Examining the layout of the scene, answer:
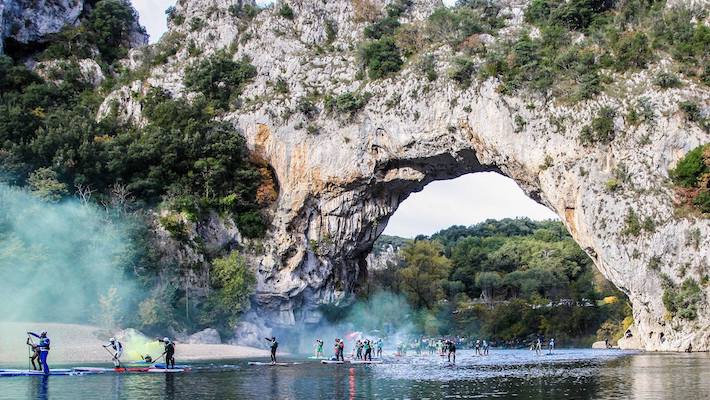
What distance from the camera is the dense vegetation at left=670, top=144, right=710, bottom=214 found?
50.2 m

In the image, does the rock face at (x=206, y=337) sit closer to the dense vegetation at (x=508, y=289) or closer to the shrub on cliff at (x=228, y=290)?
the shrub on cliff at (x=228, y=290)

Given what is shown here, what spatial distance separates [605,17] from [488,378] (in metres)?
42.2

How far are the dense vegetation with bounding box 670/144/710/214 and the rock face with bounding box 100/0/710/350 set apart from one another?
1006 mm

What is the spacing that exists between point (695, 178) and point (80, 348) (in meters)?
41.4

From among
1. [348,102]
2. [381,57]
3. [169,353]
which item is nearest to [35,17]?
[348,102]

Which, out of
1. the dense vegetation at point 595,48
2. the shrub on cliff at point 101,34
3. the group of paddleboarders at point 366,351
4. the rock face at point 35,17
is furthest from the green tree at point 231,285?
the rock face at point 35,17

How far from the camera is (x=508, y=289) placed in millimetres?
107812

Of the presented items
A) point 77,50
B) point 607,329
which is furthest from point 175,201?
point 607,329

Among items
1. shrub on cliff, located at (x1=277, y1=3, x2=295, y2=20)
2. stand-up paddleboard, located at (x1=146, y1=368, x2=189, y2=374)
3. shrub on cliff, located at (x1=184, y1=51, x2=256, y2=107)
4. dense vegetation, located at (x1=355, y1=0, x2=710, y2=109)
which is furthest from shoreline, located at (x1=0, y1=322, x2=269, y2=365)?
shrub on cliff, located at (x1=277, y1=3, x2=295, y2=20)

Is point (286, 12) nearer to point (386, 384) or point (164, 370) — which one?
point (164, 370)

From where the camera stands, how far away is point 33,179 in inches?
2159

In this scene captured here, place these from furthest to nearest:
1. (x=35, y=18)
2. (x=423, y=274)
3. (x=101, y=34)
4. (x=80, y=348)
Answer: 1. (x=423, y=274)
2. (x=101, y=34)
3. (x=35, y=18)
4. (x=80, y=348)

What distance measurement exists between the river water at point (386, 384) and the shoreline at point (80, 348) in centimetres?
1361

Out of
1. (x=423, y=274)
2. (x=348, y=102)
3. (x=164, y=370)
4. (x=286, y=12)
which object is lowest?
(x=164, y=370)
